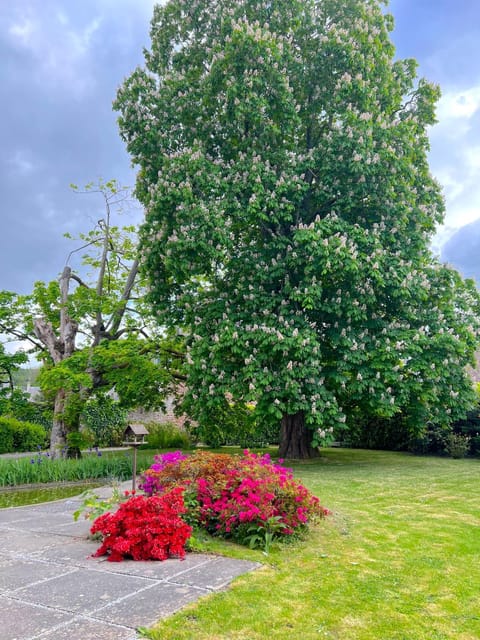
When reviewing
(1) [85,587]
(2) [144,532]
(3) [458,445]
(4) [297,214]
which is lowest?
(1) [85,587]

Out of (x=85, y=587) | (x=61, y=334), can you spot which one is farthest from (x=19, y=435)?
(x=85, y=587)

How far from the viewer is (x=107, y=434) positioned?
22188mm

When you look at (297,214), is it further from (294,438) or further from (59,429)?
(59,429)

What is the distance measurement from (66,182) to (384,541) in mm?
15443

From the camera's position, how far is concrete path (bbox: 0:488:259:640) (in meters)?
3.08

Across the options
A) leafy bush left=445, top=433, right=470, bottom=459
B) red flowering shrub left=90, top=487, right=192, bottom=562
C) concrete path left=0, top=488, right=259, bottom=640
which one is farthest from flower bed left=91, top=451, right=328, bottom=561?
leafy bush left=445, top=433, right=470, bottom=459

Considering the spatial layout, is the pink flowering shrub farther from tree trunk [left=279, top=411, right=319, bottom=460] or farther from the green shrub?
the green shrub

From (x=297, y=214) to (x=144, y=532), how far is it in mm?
10044

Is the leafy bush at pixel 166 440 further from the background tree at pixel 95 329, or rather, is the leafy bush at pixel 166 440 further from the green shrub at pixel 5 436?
the green shrub at pixel 5 436

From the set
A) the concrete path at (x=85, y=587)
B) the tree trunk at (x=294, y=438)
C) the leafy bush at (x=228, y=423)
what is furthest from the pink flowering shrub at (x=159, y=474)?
the tree trunk at (x=294, y=438)

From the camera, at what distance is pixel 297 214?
13.1 metres

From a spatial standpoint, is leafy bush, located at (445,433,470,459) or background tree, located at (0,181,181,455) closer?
background tree, located at (0,181,181,455)

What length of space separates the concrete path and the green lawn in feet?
0.77

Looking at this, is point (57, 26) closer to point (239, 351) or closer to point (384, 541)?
point (239, 351)
